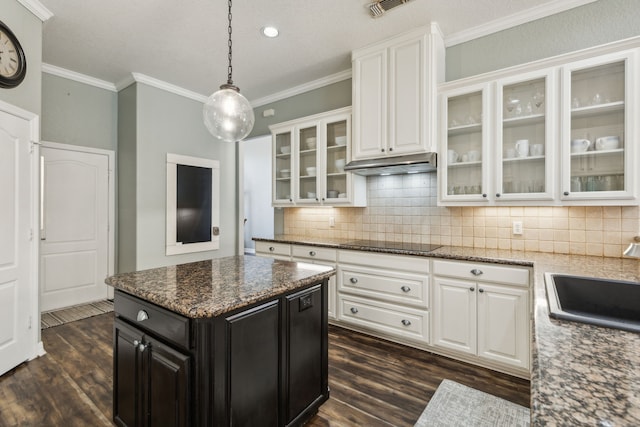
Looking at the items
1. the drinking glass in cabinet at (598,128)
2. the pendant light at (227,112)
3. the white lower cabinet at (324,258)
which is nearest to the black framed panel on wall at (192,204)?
the white lower cabinet at (324,258)

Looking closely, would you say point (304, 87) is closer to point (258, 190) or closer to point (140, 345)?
point (140, 345)

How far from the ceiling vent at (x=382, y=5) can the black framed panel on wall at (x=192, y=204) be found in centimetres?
302

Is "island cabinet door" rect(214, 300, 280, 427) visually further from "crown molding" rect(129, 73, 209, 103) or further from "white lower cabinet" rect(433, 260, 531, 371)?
"crown molding" rect(129, 73, 209, 103)

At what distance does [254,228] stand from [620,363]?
24.7ft

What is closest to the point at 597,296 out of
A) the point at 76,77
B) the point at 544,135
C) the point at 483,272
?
the point at 483,272

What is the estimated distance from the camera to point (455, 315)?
8.34 ft

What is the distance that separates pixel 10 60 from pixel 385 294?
3.61 metres

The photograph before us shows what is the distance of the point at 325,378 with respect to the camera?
6.48 ft

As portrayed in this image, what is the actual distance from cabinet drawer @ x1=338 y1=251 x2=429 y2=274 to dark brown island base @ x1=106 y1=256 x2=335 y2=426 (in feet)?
3.57

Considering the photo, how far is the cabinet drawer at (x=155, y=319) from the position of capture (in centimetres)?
132

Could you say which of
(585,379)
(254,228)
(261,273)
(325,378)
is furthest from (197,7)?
(254,228)

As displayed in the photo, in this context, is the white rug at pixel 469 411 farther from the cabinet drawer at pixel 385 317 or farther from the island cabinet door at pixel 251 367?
the island cabinet door at pixel 251 367

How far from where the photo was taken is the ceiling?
8.46ft

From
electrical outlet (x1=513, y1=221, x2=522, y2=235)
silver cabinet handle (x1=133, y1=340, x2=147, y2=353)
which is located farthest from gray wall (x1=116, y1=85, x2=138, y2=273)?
electrical outlet (x1=513, y1=221, x2=522, y2=235)
